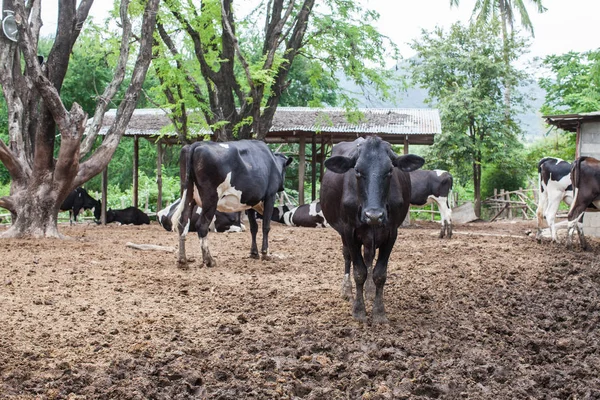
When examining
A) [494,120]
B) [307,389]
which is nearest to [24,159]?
[307,389]

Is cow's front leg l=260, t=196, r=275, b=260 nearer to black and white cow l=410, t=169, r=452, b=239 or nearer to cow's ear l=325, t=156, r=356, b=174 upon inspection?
cow's ear l=325, t=156, r=356, b=174

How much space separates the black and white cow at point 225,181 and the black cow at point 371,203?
11.6ft

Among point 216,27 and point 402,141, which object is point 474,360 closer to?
point 216,27

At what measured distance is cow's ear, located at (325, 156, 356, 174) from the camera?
5.57 meters

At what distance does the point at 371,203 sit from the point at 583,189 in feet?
27.3

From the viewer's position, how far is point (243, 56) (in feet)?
53.5

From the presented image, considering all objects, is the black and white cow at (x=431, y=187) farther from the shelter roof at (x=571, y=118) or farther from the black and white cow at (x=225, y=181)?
the black and white cow at (x=225, y=181)

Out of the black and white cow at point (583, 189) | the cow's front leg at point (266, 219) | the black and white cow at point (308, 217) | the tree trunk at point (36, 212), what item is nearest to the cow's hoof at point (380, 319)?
the cow's front leg at point (266, 219)

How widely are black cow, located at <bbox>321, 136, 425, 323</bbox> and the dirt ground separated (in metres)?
0.40

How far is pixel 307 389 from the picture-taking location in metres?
4.01

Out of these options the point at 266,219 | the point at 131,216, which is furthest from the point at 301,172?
the point at 266,219

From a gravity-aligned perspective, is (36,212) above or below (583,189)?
below

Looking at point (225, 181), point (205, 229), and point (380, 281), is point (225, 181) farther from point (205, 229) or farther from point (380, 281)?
point (380, 281)

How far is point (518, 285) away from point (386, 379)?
4.10m
